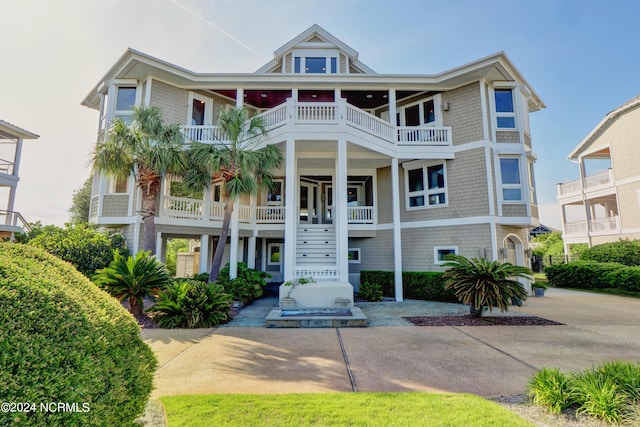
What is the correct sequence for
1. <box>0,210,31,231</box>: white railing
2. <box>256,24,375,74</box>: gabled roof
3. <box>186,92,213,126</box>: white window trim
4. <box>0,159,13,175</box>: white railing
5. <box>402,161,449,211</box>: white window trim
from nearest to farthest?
<box>402,161,449,211</box>: white window trim → <box>186,92,213,126</box>: white window trim → <box>256,24,375,74</box>: gabled roof → <box>0,210,31,231</box>: white railing → <box>0,159,13,175</box>: white railing

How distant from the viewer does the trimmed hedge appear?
11.1 meters

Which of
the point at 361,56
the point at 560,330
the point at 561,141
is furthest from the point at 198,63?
the point at 561,141

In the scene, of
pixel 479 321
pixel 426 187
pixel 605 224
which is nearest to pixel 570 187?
pixel 605 224

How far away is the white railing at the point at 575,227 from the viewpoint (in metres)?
21.5

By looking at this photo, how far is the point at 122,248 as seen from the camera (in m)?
11.1

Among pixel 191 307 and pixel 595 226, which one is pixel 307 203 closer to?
pixel 191 307

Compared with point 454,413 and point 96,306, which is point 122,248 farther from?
point 454,413

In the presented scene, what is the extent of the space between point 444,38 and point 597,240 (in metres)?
19.4

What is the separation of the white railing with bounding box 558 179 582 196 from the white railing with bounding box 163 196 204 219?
26.6m

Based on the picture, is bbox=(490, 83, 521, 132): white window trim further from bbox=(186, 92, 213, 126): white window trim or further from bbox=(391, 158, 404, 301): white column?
bbox=(186, 92, 213, 126): white window trim

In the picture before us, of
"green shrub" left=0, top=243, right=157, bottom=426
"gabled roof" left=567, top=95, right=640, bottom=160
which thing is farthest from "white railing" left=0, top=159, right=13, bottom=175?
"gabled roof" left=567, top=95, right=640, bottom=160

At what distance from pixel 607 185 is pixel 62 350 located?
27.7m

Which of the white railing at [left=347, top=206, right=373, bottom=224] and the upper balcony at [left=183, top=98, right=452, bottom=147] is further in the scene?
the white railing at [left=347, top=206, right=373, bottom=224]

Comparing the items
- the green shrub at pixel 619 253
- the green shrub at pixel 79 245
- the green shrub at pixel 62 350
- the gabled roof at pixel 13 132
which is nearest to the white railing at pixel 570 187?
the green shrub at pixel 619 253
